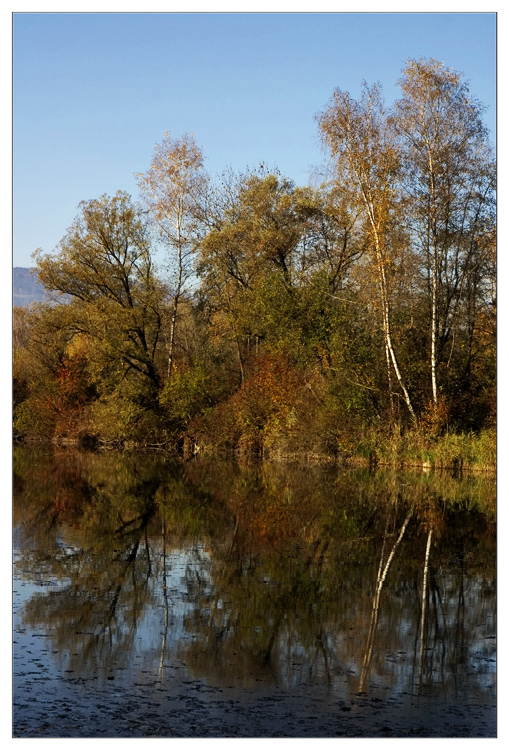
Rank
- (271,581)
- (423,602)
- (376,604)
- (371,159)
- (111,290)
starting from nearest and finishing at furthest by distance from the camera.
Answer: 1. (376,604)
2. (423,602)
3. (271,581)
4. (371,159)
5. (111,290)

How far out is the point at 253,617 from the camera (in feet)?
32.1

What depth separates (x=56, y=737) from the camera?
6262mm

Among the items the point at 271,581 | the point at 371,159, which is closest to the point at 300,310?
the point at 371,159

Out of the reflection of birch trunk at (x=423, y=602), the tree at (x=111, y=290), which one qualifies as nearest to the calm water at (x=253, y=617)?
the reflection of birch trunk at (x=423, y=602)

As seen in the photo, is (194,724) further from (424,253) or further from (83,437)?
(83,437)

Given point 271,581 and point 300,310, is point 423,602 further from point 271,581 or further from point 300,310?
point 300,310

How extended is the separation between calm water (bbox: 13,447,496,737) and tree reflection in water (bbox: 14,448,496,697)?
3 cm

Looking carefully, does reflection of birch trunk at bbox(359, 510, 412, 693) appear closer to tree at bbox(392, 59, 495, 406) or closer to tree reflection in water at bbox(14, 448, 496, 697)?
tree reflection in water at bbox(14, 448, 496, 697)

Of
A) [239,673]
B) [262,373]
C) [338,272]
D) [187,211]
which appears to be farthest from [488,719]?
[187,211]

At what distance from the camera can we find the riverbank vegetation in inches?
1094

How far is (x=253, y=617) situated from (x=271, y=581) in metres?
1.99

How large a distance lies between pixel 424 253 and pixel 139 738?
82.8ft

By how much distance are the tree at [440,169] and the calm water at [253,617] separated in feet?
37.2

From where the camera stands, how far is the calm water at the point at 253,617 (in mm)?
6797
